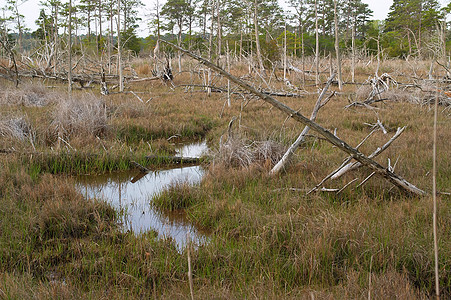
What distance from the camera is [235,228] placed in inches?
149

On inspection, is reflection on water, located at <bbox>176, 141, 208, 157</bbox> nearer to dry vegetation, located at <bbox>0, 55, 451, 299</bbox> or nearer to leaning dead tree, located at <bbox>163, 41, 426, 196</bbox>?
dry vegetation, located at <bbox>0, 55, 451, 299</bbox>

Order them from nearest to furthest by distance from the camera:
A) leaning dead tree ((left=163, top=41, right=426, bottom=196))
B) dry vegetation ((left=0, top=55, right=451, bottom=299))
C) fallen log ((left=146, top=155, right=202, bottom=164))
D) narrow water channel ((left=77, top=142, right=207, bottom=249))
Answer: dry vegetation ((left=0, top=55, right=451, bottom=299)) → leaning dead tree ((left=163, top=41, right=426, bottom=196)) → narrow water channel ((left=77, top=142, right=207, bottom=249)) → fallen log ((left=146, top=155, right=202, bottom=164))

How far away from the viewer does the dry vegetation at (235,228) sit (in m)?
2.72

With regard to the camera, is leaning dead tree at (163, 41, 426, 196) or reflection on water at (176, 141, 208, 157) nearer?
leaning dead tree at (163, 41, 426, 196)

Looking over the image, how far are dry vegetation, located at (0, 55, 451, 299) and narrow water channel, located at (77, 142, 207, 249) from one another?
0.18 m

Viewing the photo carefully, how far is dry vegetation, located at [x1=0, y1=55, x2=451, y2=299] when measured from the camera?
2.72 m

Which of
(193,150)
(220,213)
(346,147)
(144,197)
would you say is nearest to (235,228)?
(220,213)

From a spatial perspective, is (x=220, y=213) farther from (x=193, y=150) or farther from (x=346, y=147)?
(x=193, y=150)

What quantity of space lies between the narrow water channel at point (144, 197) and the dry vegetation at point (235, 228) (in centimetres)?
18

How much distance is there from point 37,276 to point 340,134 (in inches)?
255

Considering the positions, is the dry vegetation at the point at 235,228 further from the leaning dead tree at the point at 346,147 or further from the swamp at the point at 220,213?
the leaning dead tree at the point at 346,147

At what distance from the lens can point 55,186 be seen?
4672 millimetres

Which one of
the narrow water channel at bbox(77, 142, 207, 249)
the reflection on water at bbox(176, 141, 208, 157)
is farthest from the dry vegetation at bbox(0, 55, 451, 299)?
the reflection on water at bbox(176, 141, 208, 157)

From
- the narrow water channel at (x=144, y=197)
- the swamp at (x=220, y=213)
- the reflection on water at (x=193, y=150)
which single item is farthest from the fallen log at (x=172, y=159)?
the reflection on water at (x=193, y=150)
